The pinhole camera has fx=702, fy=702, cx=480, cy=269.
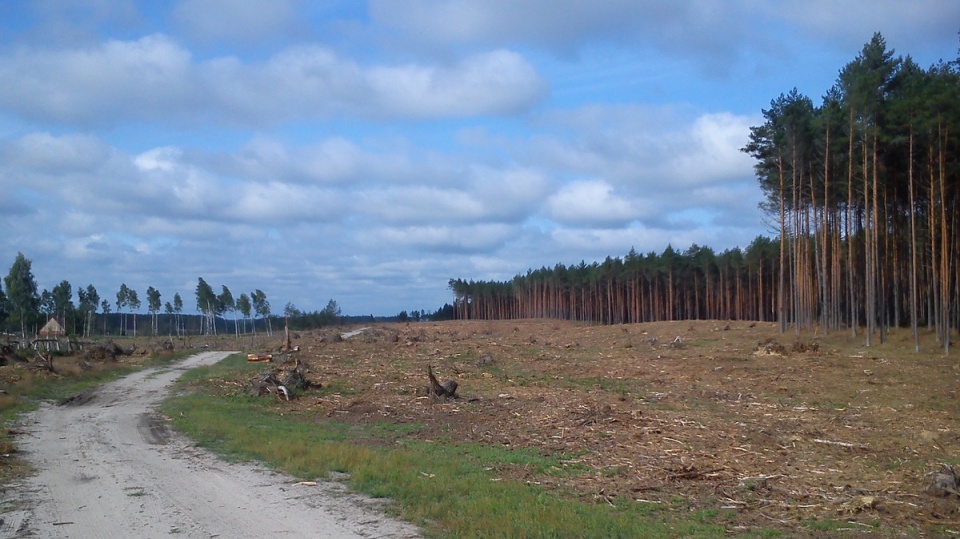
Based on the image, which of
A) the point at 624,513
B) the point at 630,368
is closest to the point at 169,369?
the point at 630,368

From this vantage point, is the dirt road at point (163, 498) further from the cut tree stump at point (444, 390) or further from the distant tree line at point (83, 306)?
the distant tree line at point (83, 306)

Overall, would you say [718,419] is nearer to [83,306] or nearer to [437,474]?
[437,474]

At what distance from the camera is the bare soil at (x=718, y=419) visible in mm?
9977

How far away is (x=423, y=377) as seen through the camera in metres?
27.8

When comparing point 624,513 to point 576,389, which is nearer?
point 624,513

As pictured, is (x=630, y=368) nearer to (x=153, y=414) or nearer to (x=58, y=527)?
(x=153, y=414)

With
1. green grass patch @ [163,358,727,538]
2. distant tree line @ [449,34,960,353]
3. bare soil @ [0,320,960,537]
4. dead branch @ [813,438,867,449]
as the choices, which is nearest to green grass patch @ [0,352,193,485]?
bare soil @ [0,320,960,537]

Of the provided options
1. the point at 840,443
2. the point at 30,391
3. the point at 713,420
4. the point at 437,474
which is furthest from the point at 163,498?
the point at 30,391

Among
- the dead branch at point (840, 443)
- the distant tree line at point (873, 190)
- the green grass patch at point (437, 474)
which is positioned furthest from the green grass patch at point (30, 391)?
the distant tree line at point (873, 190)

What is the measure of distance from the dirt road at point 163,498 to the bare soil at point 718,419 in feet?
11.8

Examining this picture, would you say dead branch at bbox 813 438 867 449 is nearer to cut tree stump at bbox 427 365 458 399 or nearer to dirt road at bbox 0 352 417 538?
dirt road at bbox 0 352 417 538

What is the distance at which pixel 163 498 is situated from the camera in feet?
33.7

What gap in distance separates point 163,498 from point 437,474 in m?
4.16

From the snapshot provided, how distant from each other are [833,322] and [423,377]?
3078 cm
